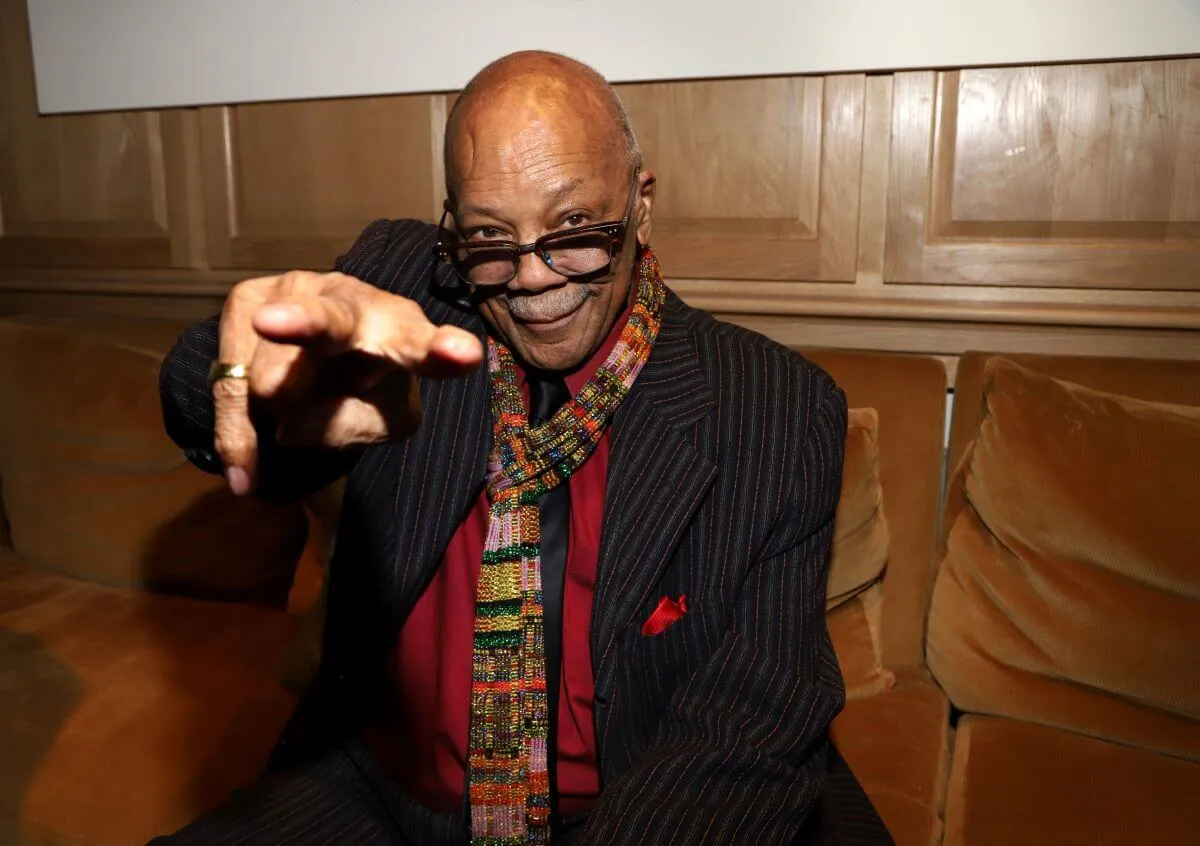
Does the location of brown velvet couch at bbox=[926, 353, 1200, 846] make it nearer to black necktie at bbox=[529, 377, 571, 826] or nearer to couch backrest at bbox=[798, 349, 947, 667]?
couch backrest at bbox=[798, 349, 947, 667]

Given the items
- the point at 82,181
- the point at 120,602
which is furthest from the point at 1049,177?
the point at 82,181

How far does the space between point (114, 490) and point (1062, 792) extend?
5.67 feet

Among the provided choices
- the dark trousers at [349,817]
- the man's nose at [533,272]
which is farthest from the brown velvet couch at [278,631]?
the man's nose at [533,272]

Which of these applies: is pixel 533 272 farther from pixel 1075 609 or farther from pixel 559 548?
pixel 1075 609

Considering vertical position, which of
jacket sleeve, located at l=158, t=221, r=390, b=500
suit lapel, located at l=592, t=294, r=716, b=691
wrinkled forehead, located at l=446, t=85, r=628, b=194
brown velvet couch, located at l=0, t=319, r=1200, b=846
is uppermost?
wrinkled forehead, located at l=446, t=85, r=628, b=194

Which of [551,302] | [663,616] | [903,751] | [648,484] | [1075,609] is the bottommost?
[903,751]

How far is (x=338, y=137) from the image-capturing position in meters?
2.09

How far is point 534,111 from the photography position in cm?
105

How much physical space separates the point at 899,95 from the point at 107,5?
1.91 meters

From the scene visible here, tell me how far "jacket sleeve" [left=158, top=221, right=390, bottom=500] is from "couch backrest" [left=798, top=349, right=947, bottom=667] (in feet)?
3.20

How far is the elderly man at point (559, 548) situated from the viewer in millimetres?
1047

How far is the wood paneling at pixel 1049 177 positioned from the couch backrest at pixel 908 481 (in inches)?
10.6

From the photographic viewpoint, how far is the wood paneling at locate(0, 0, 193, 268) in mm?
2305

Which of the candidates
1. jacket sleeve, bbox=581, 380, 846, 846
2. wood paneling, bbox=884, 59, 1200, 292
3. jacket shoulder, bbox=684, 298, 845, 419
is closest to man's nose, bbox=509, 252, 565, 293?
jacket shoulder, bbox=684, 298, 845, 419
